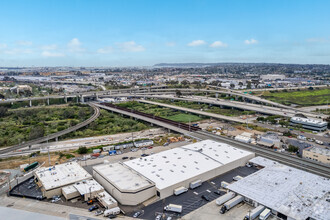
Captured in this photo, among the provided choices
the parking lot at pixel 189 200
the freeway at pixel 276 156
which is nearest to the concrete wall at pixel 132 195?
the parking lot at pixel 189 200

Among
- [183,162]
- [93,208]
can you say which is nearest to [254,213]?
[183,162]

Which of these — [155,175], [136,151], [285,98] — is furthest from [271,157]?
[285,98]

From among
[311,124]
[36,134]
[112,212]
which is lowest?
[112,212]

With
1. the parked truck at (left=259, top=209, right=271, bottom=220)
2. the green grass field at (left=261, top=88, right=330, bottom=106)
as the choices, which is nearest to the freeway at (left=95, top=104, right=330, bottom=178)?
the parked truck at (left=259, top=209, right=271, bottom=220)

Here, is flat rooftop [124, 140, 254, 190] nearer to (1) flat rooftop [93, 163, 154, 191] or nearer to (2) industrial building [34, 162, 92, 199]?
(1) flat rooftop [93, 163, 154, 191]

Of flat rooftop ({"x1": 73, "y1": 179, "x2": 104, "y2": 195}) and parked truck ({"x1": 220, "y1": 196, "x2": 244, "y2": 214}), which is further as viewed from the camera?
flat rooftop ({"x1": 73, "y1": 179, "x2": 104, "y2": 195})

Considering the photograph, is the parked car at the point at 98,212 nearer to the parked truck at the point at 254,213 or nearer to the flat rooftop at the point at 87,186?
the flat rooftop at the point at 87,186

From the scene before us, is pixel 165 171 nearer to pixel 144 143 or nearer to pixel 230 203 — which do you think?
pixel 230 203
